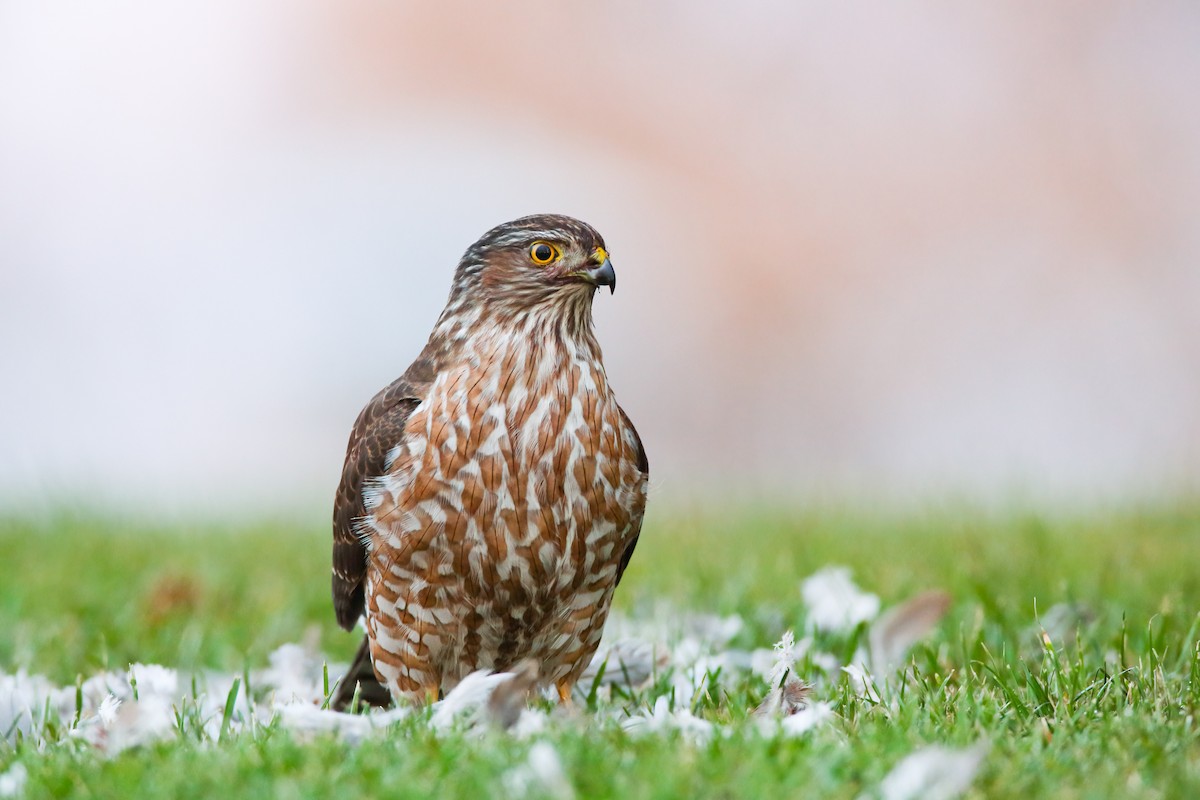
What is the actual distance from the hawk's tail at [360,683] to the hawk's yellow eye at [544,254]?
138 cm

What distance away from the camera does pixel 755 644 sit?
501cm

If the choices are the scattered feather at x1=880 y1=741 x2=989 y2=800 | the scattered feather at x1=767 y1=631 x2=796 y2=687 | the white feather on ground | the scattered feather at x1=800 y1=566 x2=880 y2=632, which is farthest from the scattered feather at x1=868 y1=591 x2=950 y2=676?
the scattered feather at x1=880 y1=741 x2=989 y2=800

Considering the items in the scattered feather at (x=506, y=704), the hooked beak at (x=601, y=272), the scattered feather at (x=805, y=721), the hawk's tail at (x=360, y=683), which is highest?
the hooked beak at (x=601, y=272)

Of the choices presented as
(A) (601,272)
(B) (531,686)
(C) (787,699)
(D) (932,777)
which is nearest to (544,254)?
(A) (601,272)

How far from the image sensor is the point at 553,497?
3908mm

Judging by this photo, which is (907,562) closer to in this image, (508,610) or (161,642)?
(508,610)

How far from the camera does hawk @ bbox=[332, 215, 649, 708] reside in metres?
3.91

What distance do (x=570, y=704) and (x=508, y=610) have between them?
0.34m

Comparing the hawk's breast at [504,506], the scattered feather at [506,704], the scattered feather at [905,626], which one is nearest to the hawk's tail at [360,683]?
the hawk's breast at [504,506]

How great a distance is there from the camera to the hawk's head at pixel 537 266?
4309 millimetres

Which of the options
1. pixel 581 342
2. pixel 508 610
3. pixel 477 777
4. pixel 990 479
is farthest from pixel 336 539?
A: pixel 990 479

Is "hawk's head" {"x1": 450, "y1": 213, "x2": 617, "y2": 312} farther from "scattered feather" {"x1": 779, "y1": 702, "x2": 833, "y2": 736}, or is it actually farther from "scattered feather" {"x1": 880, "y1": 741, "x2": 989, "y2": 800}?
"scattered feather" {"x1": 880, "y1": 741, "x2": 989, "y2": 800}

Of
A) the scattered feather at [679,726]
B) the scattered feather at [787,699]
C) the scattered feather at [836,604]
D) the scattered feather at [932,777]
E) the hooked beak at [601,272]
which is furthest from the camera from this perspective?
the scattered feather at [836,604]

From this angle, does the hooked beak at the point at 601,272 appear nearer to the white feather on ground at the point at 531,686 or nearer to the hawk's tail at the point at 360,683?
the white feather on ground at the point at 531,686
